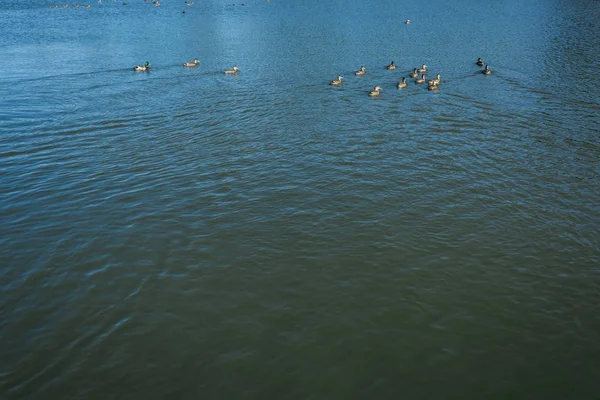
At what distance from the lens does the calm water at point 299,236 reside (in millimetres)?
13852

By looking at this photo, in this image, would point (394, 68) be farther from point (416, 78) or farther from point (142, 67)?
point (142, 67)

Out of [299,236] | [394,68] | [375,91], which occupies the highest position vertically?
[394,68]

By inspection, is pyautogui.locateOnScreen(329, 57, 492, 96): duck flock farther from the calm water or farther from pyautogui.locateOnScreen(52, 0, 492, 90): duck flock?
the calm water

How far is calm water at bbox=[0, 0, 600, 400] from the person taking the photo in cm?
1385

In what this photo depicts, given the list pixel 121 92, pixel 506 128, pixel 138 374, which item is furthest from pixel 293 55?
pixel 138 374

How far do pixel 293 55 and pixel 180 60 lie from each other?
42.4 feet

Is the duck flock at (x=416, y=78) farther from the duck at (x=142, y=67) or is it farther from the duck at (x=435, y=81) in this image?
the duck at (x=142, y=67)

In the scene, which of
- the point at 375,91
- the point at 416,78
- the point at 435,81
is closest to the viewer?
the point at 375,91

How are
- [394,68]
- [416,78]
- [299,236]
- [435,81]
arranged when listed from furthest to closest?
[394,68] → [416,78] → [435,81] → [299,236]

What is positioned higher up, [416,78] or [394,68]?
[394,68]

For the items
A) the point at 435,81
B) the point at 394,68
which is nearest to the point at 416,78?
the point at 435,81

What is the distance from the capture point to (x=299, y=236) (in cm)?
2016

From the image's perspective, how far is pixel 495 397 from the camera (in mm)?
12891

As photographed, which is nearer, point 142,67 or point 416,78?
point 416,78
